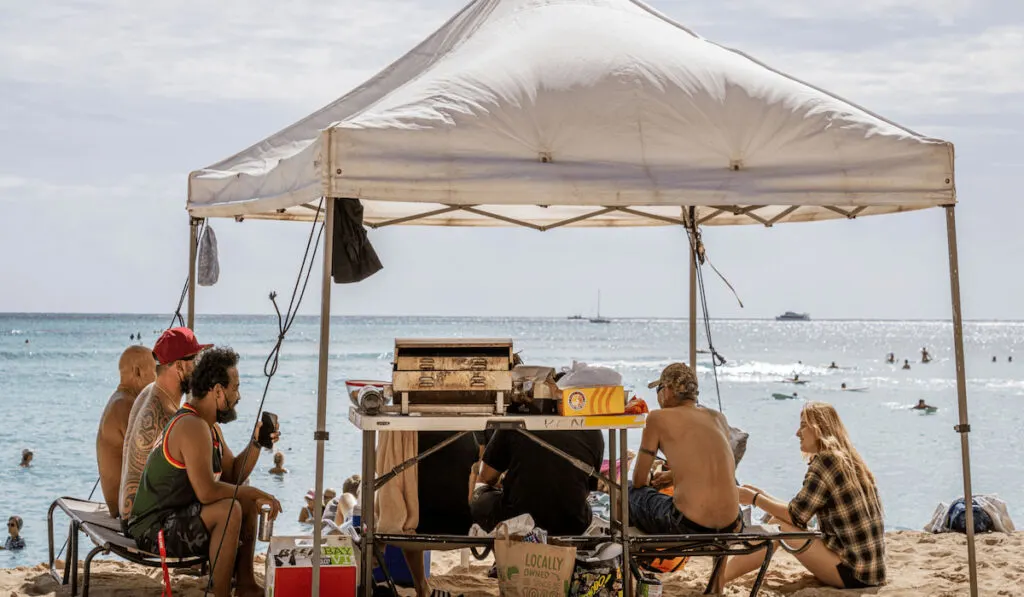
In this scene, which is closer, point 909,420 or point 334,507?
point 334,507

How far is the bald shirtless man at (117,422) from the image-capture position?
563 cm

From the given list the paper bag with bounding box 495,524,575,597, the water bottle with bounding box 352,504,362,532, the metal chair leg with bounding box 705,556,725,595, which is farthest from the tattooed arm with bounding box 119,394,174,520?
the metal chair leg with bounding box 705,556,725,595

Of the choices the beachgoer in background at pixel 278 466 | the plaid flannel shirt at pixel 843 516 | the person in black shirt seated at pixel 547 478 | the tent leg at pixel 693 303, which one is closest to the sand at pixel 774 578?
the plaid flannel shirt at pixel 843 516

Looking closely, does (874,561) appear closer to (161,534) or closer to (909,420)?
(161,534)

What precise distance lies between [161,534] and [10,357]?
158 feet

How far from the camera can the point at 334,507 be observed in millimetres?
6000

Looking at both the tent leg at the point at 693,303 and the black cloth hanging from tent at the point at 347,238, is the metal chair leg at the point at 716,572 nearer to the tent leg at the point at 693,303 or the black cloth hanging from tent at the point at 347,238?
the tent leg at the point at 693,303

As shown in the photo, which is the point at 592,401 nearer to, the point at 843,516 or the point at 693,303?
the point at 843,516

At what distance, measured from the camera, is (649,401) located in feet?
90.7

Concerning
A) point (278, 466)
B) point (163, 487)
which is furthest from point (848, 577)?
point (278, 466)

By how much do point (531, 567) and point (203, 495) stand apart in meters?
1.47

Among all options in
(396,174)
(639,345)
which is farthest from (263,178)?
(639,345)

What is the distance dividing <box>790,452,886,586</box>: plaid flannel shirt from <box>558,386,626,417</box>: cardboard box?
1486 millimetres

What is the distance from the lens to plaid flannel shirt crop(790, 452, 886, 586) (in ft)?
17.8
